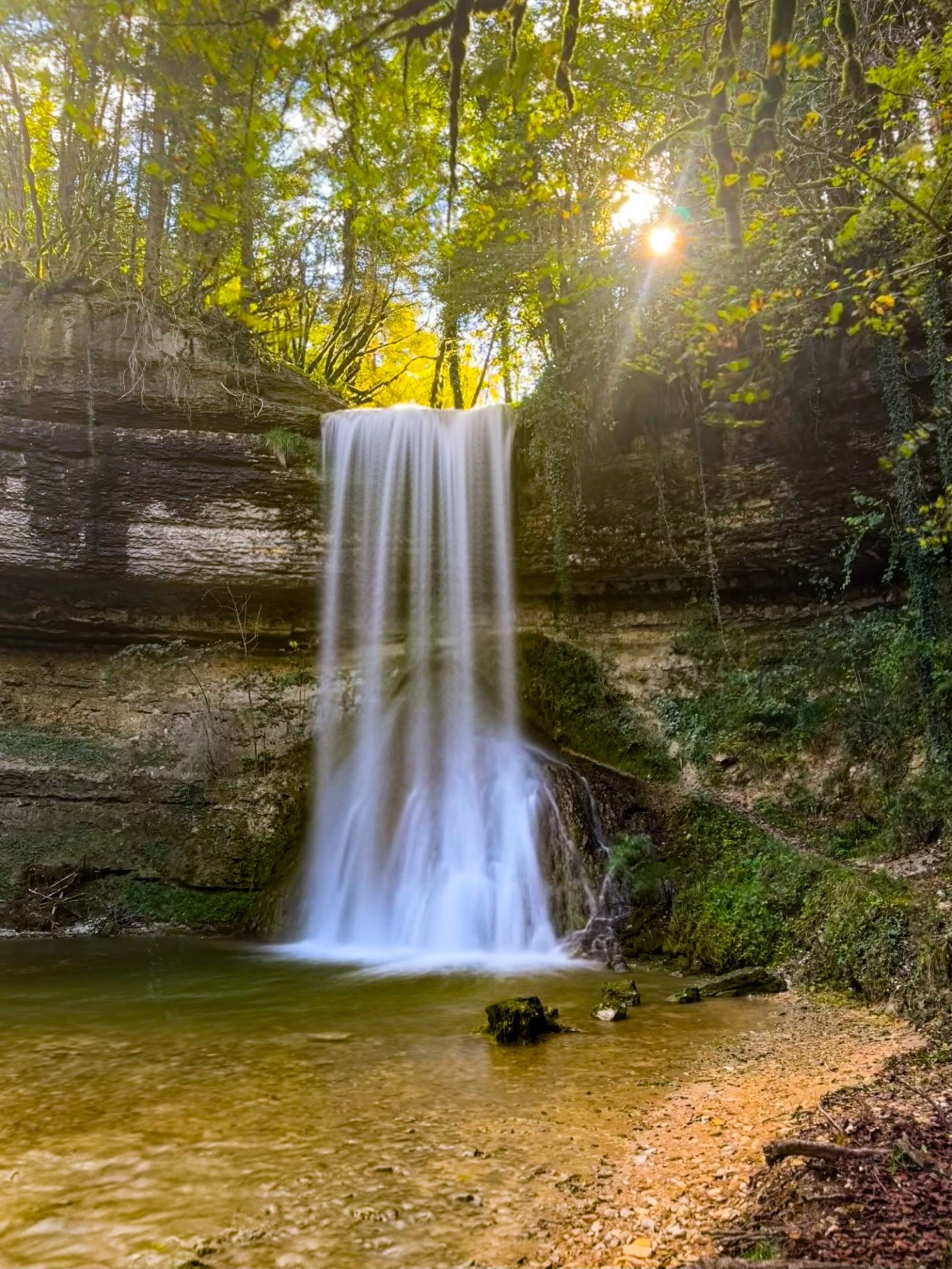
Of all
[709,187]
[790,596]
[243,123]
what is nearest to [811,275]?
[709,187]

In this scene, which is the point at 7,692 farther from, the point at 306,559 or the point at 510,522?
the point at 510,522

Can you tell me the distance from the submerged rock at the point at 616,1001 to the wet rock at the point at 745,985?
0.59 meters

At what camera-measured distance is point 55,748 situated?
11289mm

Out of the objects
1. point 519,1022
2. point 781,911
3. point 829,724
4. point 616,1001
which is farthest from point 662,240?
point 519,1022

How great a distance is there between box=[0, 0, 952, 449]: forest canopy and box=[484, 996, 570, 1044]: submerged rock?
379 centimetres

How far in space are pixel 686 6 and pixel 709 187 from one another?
6.32 metres

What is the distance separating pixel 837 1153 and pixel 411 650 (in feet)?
33.3

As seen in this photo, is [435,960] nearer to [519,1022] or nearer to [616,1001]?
[616,1001]

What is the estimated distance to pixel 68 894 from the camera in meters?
10.2

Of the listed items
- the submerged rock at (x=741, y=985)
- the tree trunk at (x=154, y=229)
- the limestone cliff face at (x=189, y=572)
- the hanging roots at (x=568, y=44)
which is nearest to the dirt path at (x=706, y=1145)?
the submerged rock at (x=741, y=985)

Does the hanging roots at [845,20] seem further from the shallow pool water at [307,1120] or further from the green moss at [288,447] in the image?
the green moss at [288,447]

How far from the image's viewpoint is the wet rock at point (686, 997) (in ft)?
18.0

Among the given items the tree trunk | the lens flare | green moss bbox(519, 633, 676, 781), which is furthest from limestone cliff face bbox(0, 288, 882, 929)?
the lens flare

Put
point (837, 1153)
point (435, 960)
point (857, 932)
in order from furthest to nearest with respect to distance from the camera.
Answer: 1. point (435, 960)
2. point (857, 932)
3. point (837, 1153)
